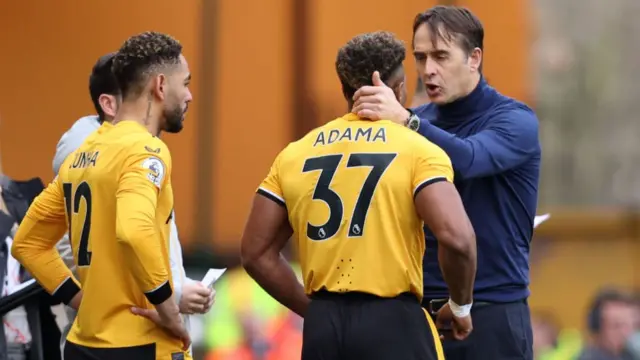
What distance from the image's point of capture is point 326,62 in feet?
31.7

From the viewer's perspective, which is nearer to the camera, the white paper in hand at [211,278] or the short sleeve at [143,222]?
the short sleeve at [143,222]

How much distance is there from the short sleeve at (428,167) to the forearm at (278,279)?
623mm

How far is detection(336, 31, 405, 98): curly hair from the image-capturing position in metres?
4.04

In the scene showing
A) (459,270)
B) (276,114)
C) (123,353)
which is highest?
(459,270)

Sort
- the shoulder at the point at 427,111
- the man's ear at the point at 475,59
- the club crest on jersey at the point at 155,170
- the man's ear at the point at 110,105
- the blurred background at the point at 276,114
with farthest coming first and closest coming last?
1. the blurred background at the point at 276,114
2. the man's ear at the point at 110,105
3. the shoulder at the point at 427,111
4. the man's ear at the point at 475,59
5. the club crest on jersey at the point at 155,170

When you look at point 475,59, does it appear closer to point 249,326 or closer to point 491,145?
point 491,145

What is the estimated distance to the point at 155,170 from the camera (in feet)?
13.6

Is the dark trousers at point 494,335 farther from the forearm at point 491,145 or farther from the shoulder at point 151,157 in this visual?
the shoulder at point 151,157

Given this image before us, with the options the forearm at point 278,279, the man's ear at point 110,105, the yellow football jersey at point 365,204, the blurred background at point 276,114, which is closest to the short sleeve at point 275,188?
the yellow football jersey at point 365,204

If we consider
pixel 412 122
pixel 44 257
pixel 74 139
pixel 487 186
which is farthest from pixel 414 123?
pixel 74 139

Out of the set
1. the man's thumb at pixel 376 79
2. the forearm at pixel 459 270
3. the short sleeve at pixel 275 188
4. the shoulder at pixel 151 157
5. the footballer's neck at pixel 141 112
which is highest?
the man's thumb at pixel 376 79

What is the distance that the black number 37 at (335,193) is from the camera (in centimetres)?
389

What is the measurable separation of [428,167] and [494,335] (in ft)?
2.78

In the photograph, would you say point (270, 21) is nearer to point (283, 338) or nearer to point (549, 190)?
point (283, 338)
